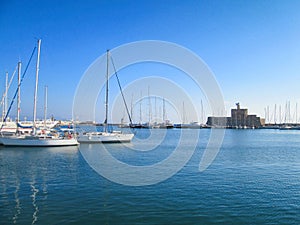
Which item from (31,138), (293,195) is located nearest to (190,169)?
(293,195)

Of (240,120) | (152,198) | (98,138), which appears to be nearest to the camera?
(152,198)

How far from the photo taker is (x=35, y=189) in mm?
15672

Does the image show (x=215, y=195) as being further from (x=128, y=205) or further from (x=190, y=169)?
(x=190, y=169)

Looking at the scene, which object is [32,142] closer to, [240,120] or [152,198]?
[152,198]

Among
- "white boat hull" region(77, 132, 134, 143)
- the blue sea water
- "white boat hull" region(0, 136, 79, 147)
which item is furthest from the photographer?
"white boat hull" region(77, 132, 134, 143)

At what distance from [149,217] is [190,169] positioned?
1240 cm

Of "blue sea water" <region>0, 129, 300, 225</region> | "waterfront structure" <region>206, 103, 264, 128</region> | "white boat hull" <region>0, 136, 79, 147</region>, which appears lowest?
"blue sea water" <region>0, 129, 300, 225</region>

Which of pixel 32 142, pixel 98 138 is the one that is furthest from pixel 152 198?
pixel 98 138

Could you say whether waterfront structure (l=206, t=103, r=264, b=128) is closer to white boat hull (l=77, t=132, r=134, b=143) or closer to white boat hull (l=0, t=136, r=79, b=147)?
white boat hull (l=77, t=132, r=134, b=143)

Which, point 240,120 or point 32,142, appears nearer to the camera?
point 32,142

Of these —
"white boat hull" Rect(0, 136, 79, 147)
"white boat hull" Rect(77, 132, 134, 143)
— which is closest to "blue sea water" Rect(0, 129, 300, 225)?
"white boat hull" Rect(0, 136, 79, 147)

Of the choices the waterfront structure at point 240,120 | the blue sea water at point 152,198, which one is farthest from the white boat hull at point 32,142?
the waterfront structure at point 240,120

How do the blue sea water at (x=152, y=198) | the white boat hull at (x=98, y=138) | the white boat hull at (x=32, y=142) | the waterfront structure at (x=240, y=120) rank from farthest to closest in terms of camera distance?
the waterfront structure at (x=240, y=120) → the white boat hull at (x=98, y=138) → the white boat hull at (x=32, y=142) → the blue sea water at (x=152, y=198)

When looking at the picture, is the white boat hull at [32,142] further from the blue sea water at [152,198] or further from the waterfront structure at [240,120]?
the waterfront structure at [240,120]
